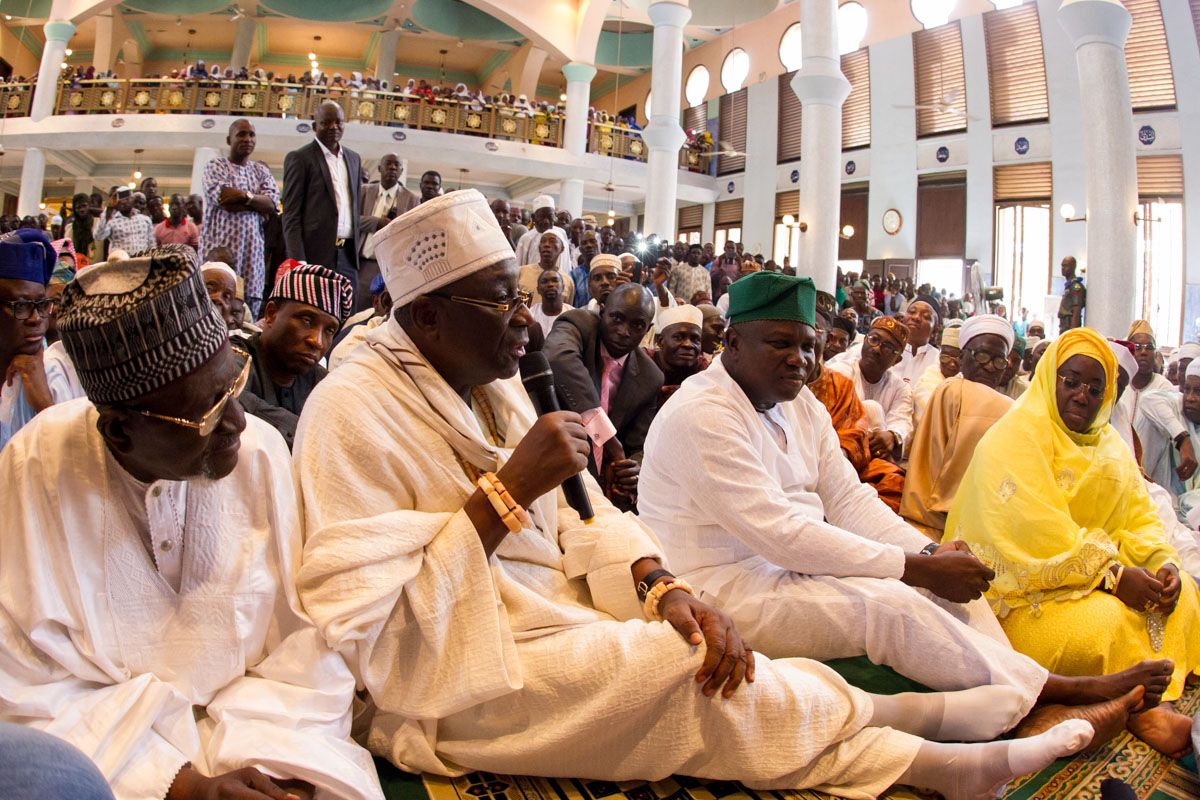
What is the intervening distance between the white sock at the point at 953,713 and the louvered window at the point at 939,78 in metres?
16.9

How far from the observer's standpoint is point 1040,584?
251 cm

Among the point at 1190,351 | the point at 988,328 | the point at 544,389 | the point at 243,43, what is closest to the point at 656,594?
the point at 544,389

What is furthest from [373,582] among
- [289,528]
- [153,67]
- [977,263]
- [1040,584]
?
[153,67]

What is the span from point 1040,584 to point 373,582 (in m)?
2.08

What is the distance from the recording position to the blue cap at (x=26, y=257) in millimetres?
1938

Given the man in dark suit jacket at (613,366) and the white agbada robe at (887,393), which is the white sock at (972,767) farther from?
the white agbada robe at (887,393)

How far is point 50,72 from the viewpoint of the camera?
17266mm

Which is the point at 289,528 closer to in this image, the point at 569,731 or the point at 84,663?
the point at 84,663

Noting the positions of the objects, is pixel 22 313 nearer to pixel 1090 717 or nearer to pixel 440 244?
Result: pixel 440 244

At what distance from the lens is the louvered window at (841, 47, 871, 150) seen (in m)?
17.9

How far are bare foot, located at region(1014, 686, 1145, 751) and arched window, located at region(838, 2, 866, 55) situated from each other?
18.5m

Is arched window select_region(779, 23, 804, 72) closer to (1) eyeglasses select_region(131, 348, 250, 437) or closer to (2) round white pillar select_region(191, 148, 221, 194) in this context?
(2) round white pillar select_region(191, 148, 221, 194)

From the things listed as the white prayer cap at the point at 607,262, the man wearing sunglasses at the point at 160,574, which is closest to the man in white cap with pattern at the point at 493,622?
the man wearing sunglasses at the point at 160,574

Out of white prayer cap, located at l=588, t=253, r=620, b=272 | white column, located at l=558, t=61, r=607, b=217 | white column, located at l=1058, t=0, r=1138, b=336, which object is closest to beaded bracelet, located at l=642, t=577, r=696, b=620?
white prayer cap, located at l=588, t=253, r=620, b=272
